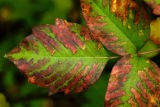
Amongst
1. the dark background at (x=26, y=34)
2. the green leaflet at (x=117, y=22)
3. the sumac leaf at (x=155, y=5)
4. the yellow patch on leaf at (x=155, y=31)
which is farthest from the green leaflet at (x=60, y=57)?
the dark background at (x=26, y=34)

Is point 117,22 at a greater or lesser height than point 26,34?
greater

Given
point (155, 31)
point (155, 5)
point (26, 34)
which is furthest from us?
point (26, 34)

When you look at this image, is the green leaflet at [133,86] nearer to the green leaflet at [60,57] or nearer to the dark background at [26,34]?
the green leaflet at [60,57]

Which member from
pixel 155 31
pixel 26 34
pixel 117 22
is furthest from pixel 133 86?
pixel 26 34

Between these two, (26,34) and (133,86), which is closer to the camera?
(133,86)

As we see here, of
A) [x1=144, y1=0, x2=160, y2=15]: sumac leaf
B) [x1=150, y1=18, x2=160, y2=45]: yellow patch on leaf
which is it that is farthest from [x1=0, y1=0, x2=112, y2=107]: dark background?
[x1=144, y1=0, x2=160, y2=15]: sumac leaf

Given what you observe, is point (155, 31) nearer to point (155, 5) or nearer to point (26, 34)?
point (155, 5)
